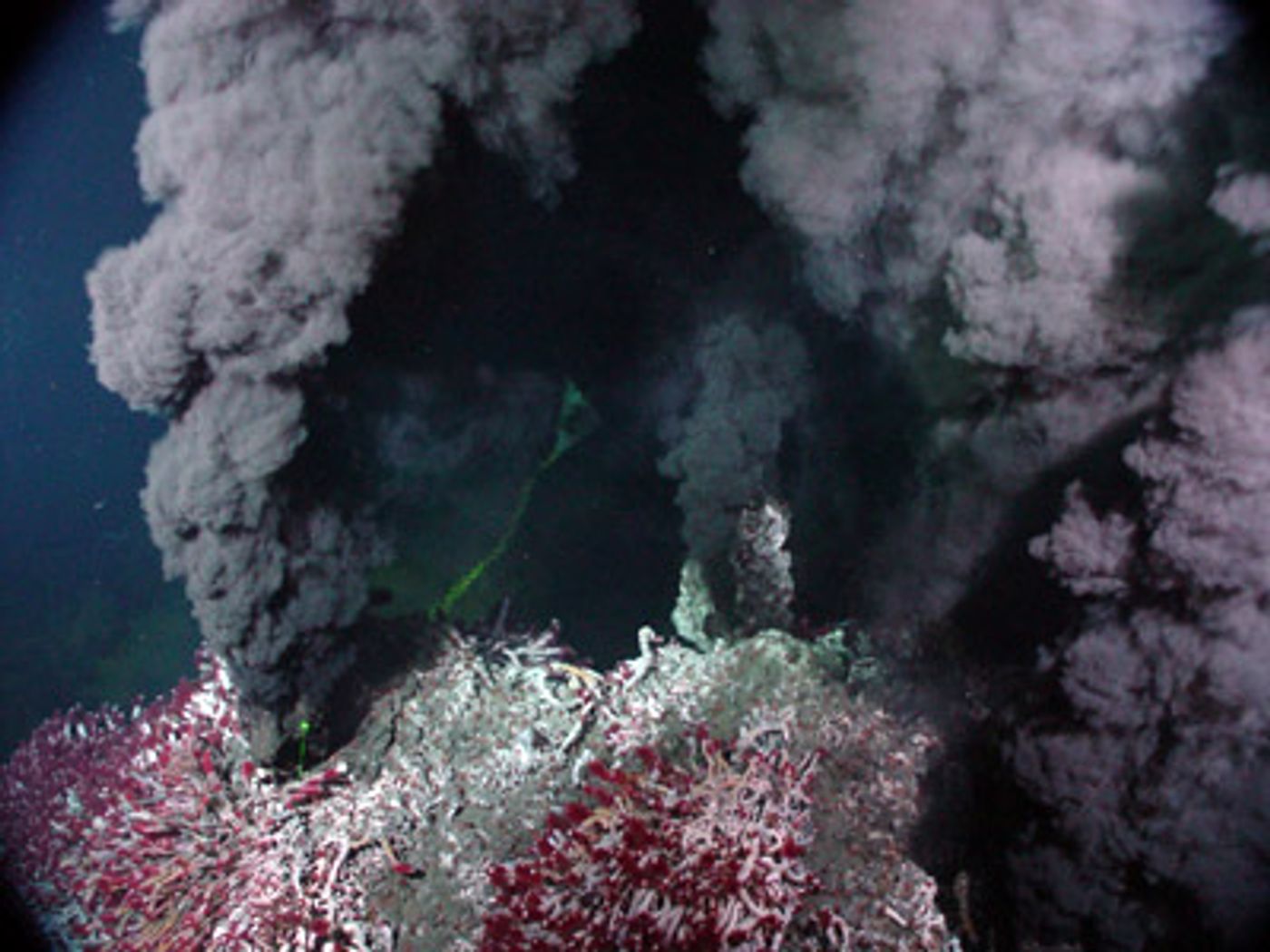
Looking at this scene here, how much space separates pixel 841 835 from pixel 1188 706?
1553mm

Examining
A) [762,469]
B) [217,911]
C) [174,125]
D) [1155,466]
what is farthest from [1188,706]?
[174,125]

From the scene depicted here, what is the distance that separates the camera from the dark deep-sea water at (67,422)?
1831 centimetres

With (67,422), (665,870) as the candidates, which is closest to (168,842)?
(665,870)

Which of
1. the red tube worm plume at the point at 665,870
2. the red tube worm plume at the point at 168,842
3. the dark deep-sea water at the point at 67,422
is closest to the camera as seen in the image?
the red tube worm plume at the point at 665,870

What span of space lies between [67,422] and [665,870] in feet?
140

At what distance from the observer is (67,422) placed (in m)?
35.6

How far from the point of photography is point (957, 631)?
162 inches

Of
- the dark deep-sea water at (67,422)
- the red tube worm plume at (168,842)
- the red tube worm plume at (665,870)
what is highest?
the dark deep-sea water at (67,422)

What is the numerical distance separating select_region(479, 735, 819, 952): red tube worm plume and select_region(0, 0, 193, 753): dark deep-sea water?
34.2ft

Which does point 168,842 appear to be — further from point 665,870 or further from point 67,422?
point 67,422

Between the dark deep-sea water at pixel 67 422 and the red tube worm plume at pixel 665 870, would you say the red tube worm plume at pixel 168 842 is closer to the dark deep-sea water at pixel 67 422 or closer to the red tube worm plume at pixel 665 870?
the red tube worm plume at pixel 665 870

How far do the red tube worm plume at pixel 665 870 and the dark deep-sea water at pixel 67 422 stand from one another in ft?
34.2

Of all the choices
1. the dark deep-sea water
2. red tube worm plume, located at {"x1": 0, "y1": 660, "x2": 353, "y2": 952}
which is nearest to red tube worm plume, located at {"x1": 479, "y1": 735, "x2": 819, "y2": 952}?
red tube worm plume, located at {"x1": 0, "y1": 660, "x2": 353, "y2": 952}

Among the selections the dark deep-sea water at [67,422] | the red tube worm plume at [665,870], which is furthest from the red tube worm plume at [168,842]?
the dark deep-sea water at [67,422]
